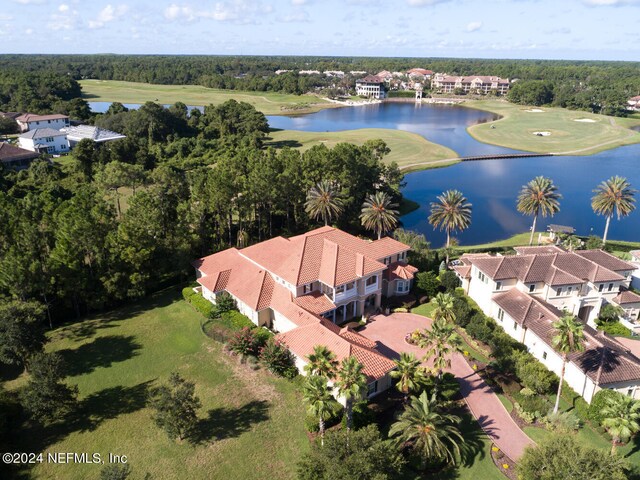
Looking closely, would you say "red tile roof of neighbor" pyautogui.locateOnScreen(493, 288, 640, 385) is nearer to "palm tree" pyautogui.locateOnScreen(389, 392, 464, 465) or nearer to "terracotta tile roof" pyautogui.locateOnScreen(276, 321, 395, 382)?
"palm tree" pyautogui.locateOnScreen(389, 392, 464, 465)

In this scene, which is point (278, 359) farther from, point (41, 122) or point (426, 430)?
point (41, 122)

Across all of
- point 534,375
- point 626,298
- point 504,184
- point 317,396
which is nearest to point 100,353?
point 317,396

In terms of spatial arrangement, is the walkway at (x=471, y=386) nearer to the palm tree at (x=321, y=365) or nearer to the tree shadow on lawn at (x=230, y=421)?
the palm tree at (x=321, y=365)

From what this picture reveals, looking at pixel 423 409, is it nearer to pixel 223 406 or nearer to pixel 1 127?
pixel 223 406

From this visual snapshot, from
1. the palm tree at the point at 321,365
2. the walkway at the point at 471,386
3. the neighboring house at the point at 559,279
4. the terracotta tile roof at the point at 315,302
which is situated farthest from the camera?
the neighboring house at the point at 559,279

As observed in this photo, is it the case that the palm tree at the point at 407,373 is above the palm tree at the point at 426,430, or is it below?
above

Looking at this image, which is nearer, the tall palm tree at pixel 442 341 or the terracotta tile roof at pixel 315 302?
the tall palm tree at pixel 442 341

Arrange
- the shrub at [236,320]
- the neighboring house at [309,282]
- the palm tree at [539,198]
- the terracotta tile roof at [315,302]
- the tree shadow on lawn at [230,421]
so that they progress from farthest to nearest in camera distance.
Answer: the palm tree at [539,198], the shrub at [236,320], the terracotta tile roof at [315,302], the neighboring house at [309,282], the tree shadow on lawn at [230,421]

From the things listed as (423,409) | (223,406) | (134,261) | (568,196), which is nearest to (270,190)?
(134,261)

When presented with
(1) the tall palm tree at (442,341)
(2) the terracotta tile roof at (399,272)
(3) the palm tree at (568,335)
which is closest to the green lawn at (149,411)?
(1) the tall palm tree at (442,341)
